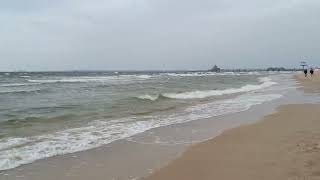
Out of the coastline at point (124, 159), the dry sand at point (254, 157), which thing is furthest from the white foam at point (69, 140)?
the dry sand at point (254, 157)

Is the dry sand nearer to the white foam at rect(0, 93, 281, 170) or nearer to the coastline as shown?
the coastline

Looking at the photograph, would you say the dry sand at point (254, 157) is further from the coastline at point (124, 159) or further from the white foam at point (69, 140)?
the white foam at point (69, 140)

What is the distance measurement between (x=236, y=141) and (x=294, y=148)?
1761 mm

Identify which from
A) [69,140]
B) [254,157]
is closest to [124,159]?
[254,157]

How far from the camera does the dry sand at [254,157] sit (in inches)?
242

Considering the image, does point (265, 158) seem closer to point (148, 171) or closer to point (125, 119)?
point (148, 171)

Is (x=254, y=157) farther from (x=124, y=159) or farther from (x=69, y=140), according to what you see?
(x=69, y=140)

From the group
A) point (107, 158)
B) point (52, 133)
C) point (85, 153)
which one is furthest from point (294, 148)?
point (52, 133)

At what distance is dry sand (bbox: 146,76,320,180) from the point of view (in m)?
6.15

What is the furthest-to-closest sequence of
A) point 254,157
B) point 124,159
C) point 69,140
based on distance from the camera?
1. point 69,140
2. point 124,159
3. point 254,157

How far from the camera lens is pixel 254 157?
7.37 metres

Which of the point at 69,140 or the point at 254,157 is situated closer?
the point at 254,157

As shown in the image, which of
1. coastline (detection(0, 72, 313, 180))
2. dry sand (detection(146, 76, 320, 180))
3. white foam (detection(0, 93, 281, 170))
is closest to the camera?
dry sand (detection(146, 76, 320, 180))

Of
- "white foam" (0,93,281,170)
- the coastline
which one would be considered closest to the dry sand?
the coastline
